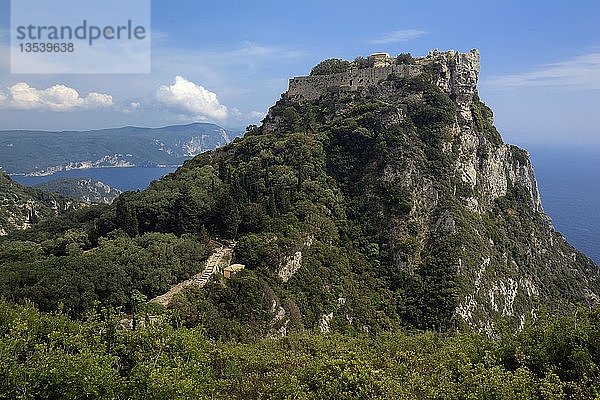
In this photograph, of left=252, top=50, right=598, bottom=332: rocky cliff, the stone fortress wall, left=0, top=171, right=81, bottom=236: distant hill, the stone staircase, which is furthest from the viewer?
left=0, top=171, right=81, bottom=236: distant hill

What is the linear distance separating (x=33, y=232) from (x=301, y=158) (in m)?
32.7

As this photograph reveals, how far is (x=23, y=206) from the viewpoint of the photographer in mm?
104625

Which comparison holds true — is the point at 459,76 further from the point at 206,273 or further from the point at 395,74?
the point at 206,273

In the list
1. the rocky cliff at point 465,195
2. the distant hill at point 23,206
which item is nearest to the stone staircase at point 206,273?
the rocky cliff at point 465,195

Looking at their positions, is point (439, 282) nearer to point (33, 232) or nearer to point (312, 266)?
point (312, 266)

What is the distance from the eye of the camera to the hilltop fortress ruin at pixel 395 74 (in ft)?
250

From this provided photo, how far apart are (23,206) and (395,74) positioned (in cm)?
8500

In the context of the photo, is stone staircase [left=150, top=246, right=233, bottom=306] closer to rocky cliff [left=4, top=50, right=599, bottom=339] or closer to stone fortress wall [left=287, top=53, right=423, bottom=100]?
rocky cliff [left=4, top=50, right=599, bottom=339]

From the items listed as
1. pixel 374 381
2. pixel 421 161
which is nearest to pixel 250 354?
pixel 374 381

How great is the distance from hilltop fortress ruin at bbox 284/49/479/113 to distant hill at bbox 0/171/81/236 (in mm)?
51248

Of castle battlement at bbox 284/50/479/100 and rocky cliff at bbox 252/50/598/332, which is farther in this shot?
castle battlement at bbox 284/50/479/100

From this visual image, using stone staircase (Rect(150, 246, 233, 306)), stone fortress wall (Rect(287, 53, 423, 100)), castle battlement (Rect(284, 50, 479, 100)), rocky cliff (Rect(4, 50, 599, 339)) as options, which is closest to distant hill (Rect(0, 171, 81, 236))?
rocky cliff (Rect(4, 50, 599, 339))

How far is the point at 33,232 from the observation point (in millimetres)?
53906

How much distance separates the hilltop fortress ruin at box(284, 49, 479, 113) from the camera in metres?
76.2
